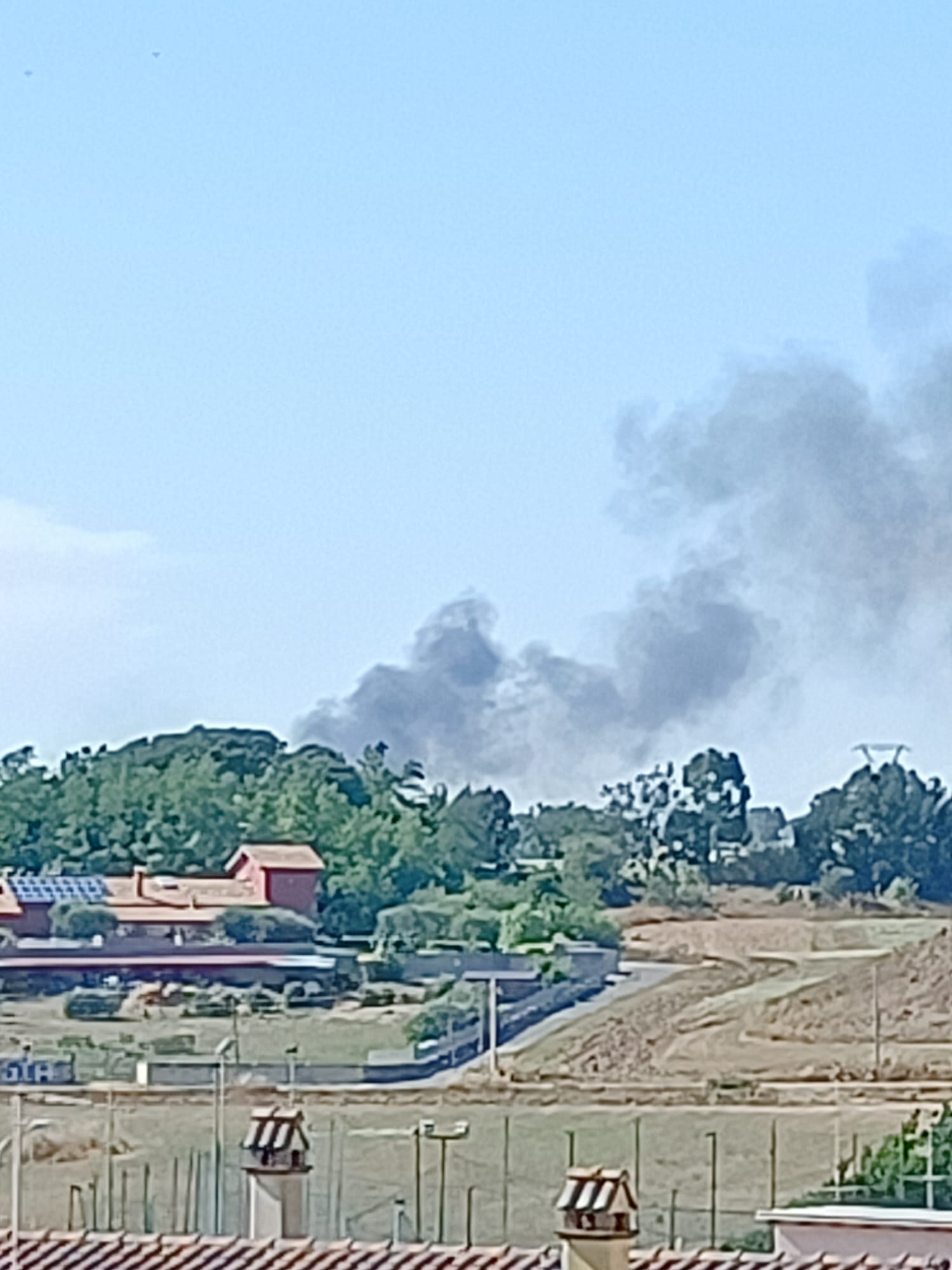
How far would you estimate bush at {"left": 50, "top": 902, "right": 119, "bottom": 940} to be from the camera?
49.1 m

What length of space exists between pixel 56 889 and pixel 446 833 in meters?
9.59

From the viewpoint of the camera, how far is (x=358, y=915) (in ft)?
176

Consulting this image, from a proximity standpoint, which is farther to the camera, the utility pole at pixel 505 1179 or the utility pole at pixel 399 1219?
the utility pole at pixel 505 1179

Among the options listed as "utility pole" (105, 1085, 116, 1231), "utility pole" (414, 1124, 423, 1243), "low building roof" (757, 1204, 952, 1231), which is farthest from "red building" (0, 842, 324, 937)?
"low building roof" (757, 1204, 952, 1231)

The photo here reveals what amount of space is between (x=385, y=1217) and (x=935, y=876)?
1423 inches

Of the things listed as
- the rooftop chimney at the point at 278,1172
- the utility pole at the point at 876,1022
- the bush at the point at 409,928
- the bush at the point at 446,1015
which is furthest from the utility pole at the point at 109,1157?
the rooftop chimney at the point at 278,1172

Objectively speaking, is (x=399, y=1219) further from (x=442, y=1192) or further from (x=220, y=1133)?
(x=220, y=1133)

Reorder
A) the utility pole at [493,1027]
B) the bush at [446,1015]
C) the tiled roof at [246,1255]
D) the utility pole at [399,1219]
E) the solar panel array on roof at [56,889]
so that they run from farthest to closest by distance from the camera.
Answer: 1. the solar panel array on roof at [56,889]
2. the bush at [446,1015]
3. the utility pole at [493,1027]
4. the utility pole at [399,1219]
5. the tiled roof at [246,1255]

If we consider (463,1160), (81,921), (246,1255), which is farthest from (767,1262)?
(81,921)

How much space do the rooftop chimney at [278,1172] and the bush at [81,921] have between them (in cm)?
3963

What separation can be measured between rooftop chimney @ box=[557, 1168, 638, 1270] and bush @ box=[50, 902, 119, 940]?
41.7 m

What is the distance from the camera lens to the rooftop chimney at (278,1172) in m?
9.18

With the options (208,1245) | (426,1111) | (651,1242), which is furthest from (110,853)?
(208,1245)

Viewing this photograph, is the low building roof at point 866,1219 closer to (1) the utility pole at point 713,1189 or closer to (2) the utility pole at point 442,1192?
(1) the utility pole at point 713,1189
